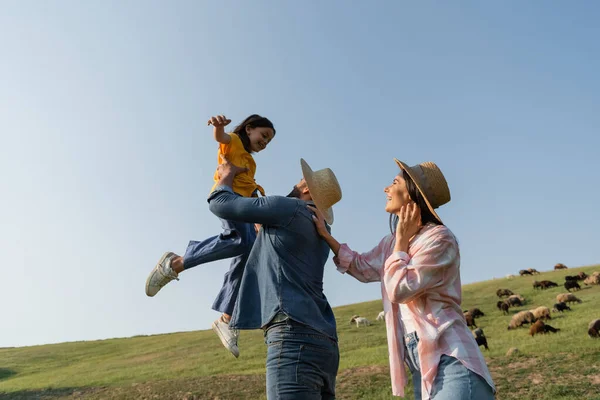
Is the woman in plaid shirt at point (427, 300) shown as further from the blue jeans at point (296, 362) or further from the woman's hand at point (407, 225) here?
the blue jeans at point (296, 362)

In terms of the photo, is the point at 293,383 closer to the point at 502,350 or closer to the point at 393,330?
the point at 393,330

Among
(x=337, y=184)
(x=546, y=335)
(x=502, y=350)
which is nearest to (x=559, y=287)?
(x=546, y=335)

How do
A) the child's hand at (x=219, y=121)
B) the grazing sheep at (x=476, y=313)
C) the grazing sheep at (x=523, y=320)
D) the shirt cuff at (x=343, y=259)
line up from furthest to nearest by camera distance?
1. the grazing sheep at (x=476, y=313)
2. the grazing sheep at (x=523, y=320)
3. the child's hand at (x=219, y=121)
4. the shirt cuff at (x=343, y=259)

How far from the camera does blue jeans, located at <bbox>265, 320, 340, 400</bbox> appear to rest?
3457 millimetres

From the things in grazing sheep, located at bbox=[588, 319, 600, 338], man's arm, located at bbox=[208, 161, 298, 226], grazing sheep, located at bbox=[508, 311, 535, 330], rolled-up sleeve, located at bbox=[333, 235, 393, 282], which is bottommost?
grazing sheep, located at bbox=[588, 319, 600, 338]

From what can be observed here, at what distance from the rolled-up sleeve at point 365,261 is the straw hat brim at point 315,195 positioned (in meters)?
0.28

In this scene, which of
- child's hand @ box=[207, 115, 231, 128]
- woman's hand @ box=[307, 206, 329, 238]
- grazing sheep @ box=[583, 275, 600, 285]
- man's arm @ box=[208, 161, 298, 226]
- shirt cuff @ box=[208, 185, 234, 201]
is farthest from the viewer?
grazing sheep @ box=[583, 275, 600, 285]

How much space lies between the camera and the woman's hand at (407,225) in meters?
3.63

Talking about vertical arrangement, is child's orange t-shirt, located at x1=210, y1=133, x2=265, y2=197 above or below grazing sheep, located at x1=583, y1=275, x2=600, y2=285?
above

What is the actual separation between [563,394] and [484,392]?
10.3m

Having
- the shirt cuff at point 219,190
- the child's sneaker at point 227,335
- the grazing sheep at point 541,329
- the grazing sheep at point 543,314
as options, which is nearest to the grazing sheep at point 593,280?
the grazing sheep at point 543,314

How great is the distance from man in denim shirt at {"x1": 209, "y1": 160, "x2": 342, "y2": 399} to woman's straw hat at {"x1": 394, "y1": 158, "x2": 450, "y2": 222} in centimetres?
81

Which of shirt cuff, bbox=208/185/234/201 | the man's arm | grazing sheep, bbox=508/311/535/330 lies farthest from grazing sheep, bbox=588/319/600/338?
shirt cuff, bbox=208/185/234/201

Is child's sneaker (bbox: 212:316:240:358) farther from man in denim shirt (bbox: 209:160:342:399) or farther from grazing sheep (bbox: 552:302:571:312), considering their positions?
grazing sheep (bbox: 552:302:571:312)
